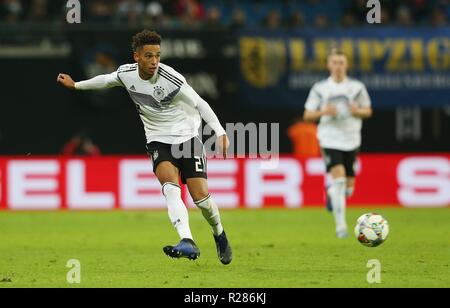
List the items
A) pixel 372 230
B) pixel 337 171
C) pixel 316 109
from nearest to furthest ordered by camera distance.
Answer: pixel 372 230, pixel 337 171, pixel 316 109

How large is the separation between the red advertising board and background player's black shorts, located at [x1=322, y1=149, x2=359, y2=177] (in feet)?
15.3

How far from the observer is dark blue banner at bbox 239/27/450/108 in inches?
809

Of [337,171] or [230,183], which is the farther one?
[230,183]

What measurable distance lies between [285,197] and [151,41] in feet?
31.7

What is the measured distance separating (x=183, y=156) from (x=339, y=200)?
3.93 metres

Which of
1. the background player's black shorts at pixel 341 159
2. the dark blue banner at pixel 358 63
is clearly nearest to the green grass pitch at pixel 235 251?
the background player's black shorts at pixel 341 159

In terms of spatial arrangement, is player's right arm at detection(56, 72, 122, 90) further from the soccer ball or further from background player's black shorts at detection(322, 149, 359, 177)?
background player's black shorts at detection(322, 149, 359, 177)

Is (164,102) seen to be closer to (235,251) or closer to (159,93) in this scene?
(159,93)

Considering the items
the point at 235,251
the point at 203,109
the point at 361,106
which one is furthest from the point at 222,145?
the point at 361,106

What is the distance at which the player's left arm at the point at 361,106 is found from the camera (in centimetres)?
1392

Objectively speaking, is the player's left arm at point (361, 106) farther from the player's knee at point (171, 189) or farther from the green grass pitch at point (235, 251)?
the player's knee at point (171, 189)

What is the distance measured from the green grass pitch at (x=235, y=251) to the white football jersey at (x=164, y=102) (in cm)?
136

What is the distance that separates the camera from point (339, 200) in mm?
13609

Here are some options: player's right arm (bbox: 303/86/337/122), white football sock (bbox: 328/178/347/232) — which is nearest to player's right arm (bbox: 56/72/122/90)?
player's right arm (bbox: 303/86/337/122)
